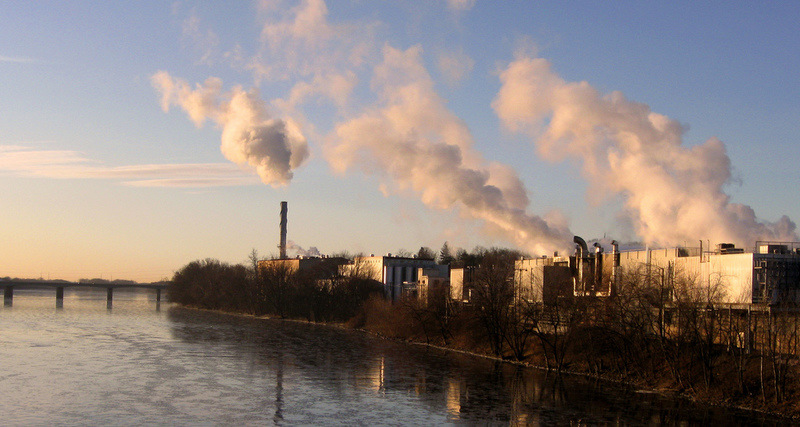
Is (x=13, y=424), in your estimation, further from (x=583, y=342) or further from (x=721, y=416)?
(x=583, y=342)

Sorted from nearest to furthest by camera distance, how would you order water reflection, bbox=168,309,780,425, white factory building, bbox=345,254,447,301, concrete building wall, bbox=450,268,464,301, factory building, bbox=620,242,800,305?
water reflection, bbox=168,309,780,425, factory building, bbox=620,242,800,305, concrete building wall, bbox=450,268,464,301, white factory building, bbox=345,254,447,301

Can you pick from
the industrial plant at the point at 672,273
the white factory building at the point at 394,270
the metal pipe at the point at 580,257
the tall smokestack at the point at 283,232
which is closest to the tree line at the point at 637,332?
the industrial plant at the point at 672,273

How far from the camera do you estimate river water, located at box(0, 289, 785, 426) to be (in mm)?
38656

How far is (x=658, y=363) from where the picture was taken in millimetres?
54438

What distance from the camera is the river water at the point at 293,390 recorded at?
127 feet

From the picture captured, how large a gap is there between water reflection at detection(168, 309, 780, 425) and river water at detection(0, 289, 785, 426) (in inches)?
3.1

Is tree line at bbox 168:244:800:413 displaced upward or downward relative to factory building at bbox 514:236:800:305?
downward

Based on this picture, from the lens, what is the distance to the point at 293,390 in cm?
4762

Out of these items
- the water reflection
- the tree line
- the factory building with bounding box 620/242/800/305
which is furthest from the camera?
the factory building with bounding box 620/242/800/305

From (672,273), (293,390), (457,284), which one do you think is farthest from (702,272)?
(457,284)

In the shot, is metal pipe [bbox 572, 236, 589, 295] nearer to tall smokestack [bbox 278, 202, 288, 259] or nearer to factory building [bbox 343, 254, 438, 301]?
factory building [bbox 343, 254, 438, 301]

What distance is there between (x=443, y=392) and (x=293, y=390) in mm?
9405

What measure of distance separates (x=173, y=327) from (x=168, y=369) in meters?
51.2

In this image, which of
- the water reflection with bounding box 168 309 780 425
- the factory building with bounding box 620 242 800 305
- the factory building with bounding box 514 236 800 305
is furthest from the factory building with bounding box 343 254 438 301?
the factory building with bounding box 620 242 800 305
